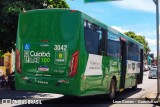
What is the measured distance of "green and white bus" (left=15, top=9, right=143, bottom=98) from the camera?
11789 millimetres

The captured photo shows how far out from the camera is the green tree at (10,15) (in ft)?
75.4

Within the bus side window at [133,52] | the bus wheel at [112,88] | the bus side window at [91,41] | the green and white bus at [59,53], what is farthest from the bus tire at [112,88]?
the bus side window at [133,52]

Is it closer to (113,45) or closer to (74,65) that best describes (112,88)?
(113,45)

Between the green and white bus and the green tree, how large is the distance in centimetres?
1052

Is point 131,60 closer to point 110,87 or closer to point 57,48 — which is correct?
point 110,87

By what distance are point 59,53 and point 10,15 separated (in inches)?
481

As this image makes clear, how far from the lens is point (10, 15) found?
2331 centimetres

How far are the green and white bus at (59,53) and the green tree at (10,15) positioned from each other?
10.5m

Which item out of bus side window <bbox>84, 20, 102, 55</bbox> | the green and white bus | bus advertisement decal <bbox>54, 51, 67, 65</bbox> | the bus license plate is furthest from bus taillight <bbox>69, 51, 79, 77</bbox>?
the bus license plate

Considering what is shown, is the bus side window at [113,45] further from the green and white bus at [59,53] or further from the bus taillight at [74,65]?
the bus taillight at [74,65]

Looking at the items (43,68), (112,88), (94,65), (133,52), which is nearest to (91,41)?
(94,65)

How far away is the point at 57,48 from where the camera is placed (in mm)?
11992

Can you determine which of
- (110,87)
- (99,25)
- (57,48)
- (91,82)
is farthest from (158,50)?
(57,48)

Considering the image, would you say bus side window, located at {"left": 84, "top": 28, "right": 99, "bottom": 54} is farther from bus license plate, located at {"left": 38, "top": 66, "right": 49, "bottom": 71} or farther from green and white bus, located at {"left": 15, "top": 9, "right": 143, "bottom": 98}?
bus license plate, located at {"left": 38, "top": 66, "right": 49, "bottom": 71}
